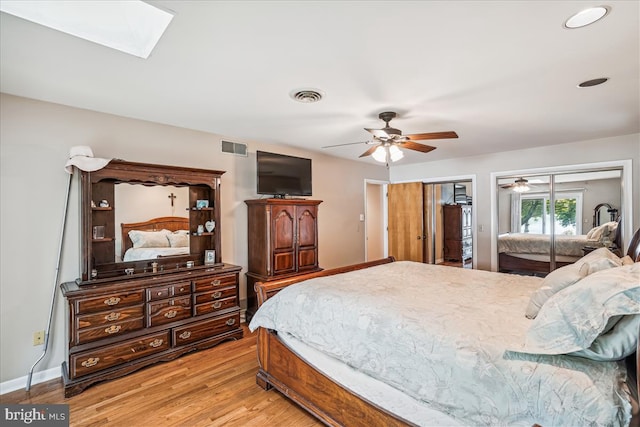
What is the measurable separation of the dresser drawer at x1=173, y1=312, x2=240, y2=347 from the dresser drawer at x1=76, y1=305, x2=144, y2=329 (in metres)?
0.42

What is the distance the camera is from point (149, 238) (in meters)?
3.23

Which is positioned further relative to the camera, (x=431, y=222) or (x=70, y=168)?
(x=431, y=222)

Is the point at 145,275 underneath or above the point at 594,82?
underneath

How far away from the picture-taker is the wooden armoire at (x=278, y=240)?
383 centimetres

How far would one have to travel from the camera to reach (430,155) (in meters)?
5.24

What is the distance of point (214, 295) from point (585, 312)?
10.1 ft

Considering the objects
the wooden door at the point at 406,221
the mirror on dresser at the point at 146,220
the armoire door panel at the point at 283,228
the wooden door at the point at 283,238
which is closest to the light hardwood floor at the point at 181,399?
the mirror on dresser at the point at 146,220

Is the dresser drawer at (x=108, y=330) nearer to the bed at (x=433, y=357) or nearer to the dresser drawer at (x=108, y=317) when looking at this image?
the dresser drawer at (x=108, y=317)

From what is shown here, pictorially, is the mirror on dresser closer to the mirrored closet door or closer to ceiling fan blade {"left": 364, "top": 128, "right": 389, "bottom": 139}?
ceiling fan blade {"left": 364, "top": 128, "right": 389, "bottom": 139}

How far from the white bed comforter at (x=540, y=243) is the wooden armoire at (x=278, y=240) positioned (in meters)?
3.29

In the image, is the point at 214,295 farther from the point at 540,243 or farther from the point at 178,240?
the point at 540,243

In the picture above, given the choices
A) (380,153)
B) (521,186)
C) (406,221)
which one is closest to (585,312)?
(380,153)

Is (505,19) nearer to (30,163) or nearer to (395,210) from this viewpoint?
(30,163)

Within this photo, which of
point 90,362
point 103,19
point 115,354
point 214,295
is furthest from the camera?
point 214,295
